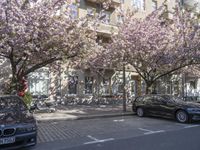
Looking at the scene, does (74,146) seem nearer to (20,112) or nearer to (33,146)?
(33,146)

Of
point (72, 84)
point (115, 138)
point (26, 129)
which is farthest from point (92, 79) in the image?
point (26, 129)

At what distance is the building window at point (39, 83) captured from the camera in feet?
65.9

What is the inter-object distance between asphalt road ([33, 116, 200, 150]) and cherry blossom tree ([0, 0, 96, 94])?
3443mm

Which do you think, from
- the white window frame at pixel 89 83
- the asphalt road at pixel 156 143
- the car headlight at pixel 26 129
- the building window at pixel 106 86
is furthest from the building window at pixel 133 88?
the car headlight at pixel 26 129

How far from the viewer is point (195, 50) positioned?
17.3 metres

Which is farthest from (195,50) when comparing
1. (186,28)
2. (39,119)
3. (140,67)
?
(39,119)

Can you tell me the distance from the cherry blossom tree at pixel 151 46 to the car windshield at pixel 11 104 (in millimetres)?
9622

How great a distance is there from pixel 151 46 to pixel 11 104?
1121cm

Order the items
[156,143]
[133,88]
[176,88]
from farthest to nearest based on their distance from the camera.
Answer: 1. [176,88]
2. [133,88]
3. [156,143]

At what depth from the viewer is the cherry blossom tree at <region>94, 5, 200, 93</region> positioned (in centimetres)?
1728

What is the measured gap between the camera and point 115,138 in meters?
9.08

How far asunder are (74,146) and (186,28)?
14.1 metres

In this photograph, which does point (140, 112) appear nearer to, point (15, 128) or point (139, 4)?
point (15, 128)

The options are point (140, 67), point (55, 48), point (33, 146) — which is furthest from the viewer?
point (140, 67)
